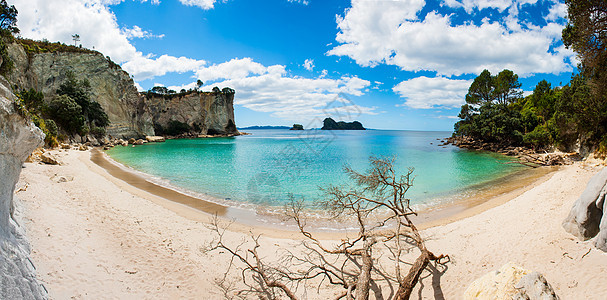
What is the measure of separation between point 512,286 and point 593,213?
4.29 meters

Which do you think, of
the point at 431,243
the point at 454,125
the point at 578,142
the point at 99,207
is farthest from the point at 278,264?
the point at 454,125

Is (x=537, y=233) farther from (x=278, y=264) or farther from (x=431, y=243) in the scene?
(x=278, y=264)

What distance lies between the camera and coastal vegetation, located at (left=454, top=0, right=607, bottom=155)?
1407 centimetres

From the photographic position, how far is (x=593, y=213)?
20.2ft

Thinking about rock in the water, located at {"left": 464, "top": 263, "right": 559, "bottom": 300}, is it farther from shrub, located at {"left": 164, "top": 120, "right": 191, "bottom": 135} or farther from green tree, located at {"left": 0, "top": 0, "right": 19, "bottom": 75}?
shrub, located at {"left": 164, "top": 120, "right": 191, "bottom": 135}

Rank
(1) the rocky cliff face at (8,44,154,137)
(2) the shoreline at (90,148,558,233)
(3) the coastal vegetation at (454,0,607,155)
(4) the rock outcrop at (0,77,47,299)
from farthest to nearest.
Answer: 1. (1) the rocky cliff face at (8,44,154,137)
2. (3) the coastal vegetation at (454,0,607,155)
3. (2) the shoreline at (90,148,558,233)
4. (4) the rock outcrop at (0,77,47,299)

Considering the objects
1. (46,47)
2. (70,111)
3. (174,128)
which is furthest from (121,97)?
(174,128)

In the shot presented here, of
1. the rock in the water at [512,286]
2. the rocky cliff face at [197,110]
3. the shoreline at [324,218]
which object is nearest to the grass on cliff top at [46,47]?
the rocky cliff face at [197,110]

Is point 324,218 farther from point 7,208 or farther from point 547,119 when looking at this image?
point 547,119

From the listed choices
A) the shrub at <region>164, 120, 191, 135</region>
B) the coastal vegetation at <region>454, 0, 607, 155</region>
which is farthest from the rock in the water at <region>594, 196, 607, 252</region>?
the shrub at <region>164, 120, 191, 135</region>

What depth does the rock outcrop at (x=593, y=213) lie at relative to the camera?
5699 millimetres

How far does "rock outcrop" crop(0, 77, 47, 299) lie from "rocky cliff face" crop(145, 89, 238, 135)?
80607mm

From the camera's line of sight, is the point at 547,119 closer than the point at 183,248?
No

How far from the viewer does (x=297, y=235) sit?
9.36 m
